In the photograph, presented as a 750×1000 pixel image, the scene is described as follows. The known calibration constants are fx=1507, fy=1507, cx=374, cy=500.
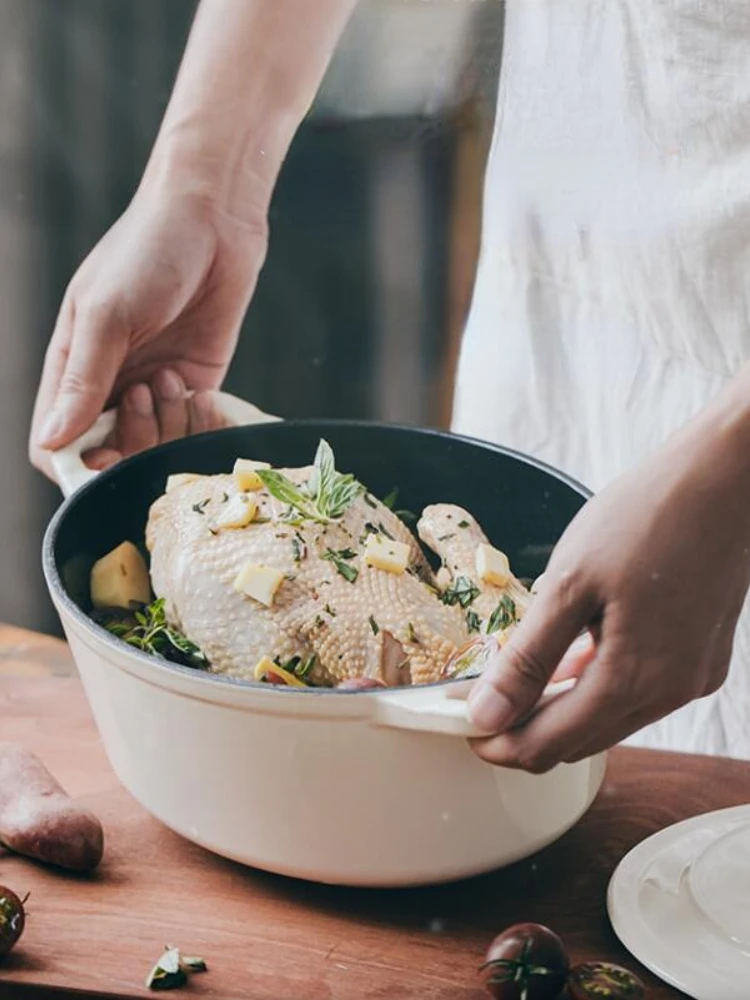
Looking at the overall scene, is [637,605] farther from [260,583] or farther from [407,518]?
[407,518]

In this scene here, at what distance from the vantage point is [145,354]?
1.30 m

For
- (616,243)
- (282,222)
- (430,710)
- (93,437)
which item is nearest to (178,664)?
(430,710)

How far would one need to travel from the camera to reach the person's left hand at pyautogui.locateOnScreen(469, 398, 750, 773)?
722 mm

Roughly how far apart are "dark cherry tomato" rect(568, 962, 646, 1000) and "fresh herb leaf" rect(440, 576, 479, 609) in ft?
0.94

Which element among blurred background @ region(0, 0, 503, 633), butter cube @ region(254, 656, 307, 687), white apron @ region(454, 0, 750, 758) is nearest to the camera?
butter cube @ region(254, 656, 307, 687)

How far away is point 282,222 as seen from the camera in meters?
1.90

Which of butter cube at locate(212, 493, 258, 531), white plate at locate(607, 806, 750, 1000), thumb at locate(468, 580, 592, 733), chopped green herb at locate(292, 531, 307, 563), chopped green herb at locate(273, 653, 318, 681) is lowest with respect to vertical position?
white plate at locate(607, 806, 750, 1000)

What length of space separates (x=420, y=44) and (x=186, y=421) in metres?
0.59

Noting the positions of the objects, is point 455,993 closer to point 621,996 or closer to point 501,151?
point 621,996

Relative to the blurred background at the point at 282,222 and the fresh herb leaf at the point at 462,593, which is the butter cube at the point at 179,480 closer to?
the fresh herb leaf at the point at 462,593

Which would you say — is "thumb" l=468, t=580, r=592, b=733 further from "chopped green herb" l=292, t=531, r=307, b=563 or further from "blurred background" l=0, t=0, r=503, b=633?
"blurred background" l=0, t=0, r=503, b=633

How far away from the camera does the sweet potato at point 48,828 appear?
0.90m

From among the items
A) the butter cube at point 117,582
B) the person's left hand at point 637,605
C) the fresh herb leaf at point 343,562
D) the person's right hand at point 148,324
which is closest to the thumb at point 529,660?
the person's left hand at point 637,605

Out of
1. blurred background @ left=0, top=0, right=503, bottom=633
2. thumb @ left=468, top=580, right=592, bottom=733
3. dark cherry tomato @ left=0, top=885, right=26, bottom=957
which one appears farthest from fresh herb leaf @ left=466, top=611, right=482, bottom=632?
blurred background @ left=0, top=0, right=503, bottom=633
